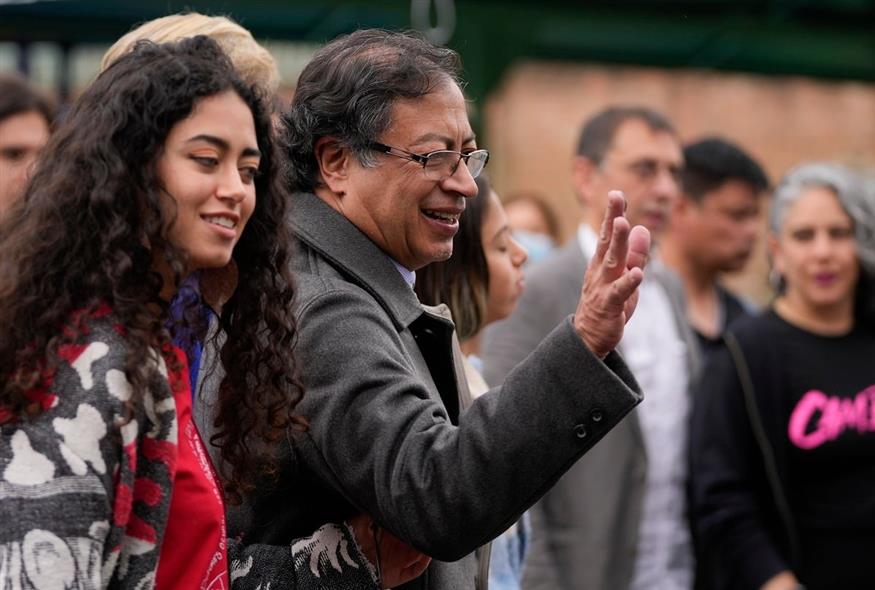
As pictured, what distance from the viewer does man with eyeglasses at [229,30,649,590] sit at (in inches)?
102

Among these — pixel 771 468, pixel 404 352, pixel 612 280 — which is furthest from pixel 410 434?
pixel 771 468

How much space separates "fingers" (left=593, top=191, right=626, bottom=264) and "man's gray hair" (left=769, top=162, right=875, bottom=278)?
314cm

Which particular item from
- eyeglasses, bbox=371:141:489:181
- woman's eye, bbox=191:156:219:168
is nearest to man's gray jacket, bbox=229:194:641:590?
eyeglasses, bbox=371:141:489:181

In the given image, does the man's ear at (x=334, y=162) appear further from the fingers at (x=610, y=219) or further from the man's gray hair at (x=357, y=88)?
the fingers at (x=610, y=219)

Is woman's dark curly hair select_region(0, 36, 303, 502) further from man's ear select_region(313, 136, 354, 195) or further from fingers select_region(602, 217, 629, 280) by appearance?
fingers select_region(602, 217, 629, 280)

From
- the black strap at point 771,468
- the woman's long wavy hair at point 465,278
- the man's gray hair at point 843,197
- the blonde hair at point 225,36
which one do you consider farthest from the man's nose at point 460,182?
the man's gray hair at point 843,197

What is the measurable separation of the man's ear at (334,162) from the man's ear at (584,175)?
3060mm

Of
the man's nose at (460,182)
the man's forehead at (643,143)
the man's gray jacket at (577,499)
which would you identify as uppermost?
the man's nose at (460,182)

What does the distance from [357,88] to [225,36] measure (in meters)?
0.82

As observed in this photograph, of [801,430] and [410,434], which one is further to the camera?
[801,430]

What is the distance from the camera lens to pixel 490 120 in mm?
9328

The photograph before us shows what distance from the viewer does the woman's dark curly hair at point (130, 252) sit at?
91.7 inches

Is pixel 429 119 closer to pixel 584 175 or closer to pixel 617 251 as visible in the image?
pixel 617 251

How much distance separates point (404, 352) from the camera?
286 centimetres
